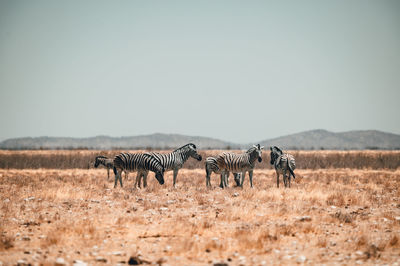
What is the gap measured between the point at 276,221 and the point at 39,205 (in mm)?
8810

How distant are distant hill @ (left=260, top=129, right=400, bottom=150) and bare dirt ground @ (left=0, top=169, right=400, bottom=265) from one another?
136650 millimetres

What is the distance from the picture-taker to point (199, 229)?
1066 centimetres

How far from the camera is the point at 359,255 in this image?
335 inches

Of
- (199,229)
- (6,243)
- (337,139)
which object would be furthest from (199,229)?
(337,139)

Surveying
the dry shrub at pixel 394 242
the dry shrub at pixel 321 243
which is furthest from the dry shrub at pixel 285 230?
the dry shrub at pixel 394 242

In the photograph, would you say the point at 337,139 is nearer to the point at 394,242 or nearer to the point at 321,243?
the point at 394,242

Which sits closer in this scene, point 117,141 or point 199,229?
point 199,229

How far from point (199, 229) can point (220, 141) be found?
16321 cm

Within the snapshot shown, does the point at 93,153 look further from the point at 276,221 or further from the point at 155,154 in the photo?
the point at 276,221

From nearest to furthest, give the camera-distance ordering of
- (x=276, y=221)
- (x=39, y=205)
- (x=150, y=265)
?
(x=150, y=265) → (x=276, y=221) → (x=39, y=205)

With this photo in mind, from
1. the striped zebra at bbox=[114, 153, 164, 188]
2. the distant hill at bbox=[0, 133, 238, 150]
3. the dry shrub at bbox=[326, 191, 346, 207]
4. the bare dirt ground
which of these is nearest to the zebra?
the striped zebra at bbox=[114, 153, 164, 188]

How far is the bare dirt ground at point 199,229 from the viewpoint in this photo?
8.48 metres

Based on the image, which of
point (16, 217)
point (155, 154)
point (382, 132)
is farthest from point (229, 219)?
point (382, 132)

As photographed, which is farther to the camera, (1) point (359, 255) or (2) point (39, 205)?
(2) point (39, 205)
